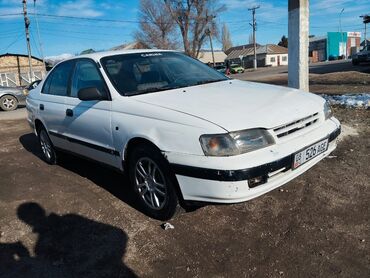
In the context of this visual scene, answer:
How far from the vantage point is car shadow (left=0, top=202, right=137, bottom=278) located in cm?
296

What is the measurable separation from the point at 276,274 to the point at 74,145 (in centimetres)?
304

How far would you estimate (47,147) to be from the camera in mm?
5949

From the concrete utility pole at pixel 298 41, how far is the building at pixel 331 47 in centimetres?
7576

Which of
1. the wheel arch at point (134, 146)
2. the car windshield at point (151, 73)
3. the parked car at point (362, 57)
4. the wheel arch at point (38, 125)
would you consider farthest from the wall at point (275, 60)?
the wheel arch at point (134, 146)

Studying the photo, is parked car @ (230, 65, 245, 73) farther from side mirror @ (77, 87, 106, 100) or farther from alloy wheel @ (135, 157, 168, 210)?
alloy wheel @ (135, 157, 168, 210)

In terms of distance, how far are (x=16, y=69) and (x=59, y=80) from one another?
4216 centimetres

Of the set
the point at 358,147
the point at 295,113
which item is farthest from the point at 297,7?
the point at 295,113

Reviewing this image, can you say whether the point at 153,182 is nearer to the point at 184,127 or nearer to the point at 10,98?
the point at 184,127

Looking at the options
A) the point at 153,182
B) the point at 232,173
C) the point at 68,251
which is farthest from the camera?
the point at 153,182

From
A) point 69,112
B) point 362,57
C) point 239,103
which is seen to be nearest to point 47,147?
point 69,112

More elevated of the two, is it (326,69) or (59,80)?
(59,80)

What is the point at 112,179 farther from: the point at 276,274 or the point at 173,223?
the point at 276,274

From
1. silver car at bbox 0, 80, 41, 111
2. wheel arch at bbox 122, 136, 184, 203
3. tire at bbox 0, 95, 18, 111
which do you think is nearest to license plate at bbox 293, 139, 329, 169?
wheel arch at bbox 122, 136, 184, 203

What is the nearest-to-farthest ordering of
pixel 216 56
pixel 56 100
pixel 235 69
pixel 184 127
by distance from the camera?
pixel 184 127
pixel 56 100
pixel 235 69
pixel 216 56
